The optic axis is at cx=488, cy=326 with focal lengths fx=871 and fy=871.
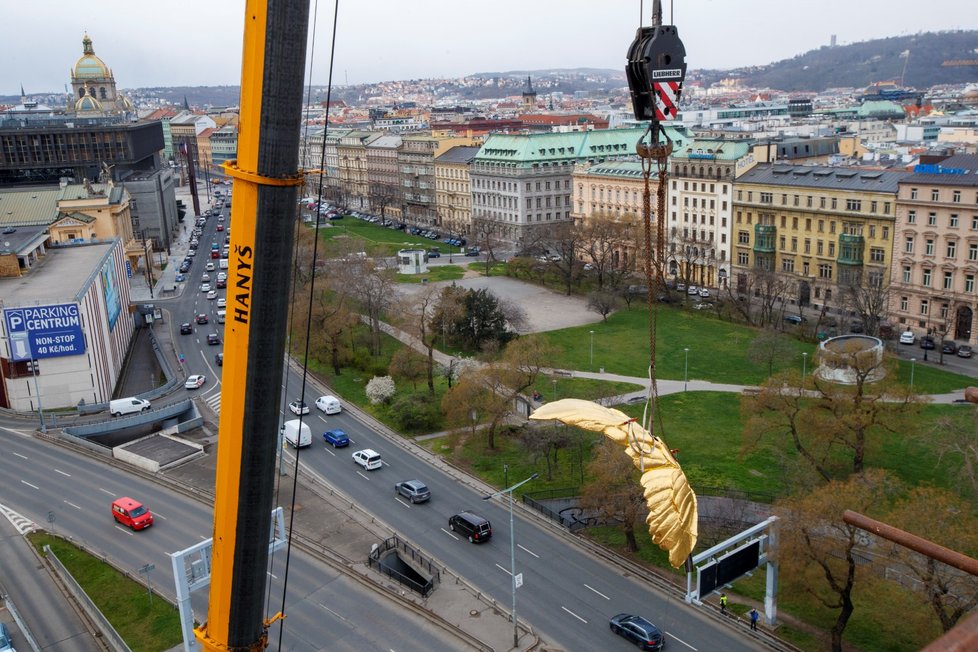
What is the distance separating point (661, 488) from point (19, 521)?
3454 cm

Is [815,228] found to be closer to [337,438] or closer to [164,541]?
[337,438]

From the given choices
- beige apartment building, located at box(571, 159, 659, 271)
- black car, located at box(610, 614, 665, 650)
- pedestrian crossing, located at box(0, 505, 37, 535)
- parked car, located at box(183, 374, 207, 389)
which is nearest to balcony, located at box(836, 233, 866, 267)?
beige apartment building, located at box(571, 159, 659, 271)

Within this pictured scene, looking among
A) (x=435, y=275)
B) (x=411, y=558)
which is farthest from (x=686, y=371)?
(x=435, y=275)

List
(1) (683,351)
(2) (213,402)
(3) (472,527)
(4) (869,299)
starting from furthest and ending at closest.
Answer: (4) (869,299), (1) (683,351), (2) (213,402), (3) (472,527)

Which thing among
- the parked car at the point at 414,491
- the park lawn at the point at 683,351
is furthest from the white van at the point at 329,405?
the park lawn at the point at 683,351

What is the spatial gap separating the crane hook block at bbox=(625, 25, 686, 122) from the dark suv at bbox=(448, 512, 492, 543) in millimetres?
24504

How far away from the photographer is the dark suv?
3800 cm

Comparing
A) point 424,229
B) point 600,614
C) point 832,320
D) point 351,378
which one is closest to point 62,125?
point 424,229

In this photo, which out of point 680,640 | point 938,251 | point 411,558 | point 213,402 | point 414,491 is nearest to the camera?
point 680,640

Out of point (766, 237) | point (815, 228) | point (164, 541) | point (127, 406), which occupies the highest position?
point (815, 228)

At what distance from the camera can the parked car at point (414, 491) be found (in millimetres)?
42188

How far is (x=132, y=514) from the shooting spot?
39438 millimetres

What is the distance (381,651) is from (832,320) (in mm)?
54587

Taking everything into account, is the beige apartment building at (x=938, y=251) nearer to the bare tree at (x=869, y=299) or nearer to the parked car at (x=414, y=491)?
the bare tree at (x=869, y=299)
